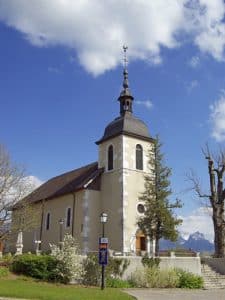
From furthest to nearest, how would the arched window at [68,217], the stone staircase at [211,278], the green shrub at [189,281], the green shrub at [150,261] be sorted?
1. the arched window at [68,217]
2. the stone staircase at [211,278]
3. the green shrub at [150,261]
4. the green shrub at [189,281]

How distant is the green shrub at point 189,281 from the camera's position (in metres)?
25.0

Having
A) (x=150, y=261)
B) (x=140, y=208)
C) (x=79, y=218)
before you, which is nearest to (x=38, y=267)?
(x=150, y=261)

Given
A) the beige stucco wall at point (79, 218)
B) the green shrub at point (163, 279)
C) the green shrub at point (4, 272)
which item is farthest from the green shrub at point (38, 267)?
the beige stucco wall at point (79, 218)

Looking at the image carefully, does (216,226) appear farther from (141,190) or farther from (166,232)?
(141,190)

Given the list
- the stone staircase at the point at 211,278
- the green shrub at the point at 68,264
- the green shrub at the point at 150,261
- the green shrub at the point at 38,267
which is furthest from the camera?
the stone staircase at the point at 211,278

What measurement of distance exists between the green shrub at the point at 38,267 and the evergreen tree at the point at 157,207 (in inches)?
491

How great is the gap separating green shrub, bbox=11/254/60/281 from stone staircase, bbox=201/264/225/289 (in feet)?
32.6

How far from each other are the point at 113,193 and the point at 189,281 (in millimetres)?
11808

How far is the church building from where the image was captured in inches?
1326

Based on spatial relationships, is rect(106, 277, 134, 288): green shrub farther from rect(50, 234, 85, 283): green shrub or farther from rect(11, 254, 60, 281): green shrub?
rect(11, 254, 60, 281): green shrub

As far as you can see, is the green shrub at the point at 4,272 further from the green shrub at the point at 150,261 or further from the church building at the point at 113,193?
the church building at the point at 113,193

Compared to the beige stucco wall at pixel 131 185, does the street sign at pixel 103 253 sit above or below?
below

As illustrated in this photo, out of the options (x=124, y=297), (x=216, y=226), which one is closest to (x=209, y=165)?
(x=216, y=226)

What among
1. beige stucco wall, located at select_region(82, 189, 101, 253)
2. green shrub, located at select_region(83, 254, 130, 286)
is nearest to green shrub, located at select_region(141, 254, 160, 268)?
green shrub, located at select_region(83, 254, 130, 286)
